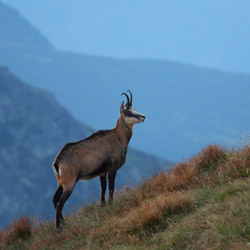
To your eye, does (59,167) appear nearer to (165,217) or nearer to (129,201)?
(129,201)

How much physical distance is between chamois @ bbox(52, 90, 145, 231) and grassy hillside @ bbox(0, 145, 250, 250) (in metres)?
0.62

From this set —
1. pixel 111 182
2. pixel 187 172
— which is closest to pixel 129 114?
pixel 111 182

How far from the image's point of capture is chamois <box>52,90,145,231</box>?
35.6 feet

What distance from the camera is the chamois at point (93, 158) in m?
10.8

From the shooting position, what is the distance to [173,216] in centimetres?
912

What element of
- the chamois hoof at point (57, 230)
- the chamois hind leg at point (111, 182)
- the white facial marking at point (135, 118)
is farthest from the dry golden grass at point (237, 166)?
the chamois hoof at point (57, 230)

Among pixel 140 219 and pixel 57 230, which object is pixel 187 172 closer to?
pixel 140 219

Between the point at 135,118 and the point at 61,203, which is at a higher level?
the point at 135,118

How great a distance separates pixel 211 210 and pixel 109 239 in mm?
1859

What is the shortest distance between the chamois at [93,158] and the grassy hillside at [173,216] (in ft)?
2.03

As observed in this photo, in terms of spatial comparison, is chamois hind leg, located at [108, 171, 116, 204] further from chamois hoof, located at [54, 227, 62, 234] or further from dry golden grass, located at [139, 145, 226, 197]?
chamois hoof, located at [54, 227, 62, 234]

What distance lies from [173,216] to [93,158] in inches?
111

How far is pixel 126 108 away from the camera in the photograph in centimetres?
1248

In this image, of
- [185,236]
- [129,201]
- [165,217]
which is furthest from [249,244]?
[129,201]
